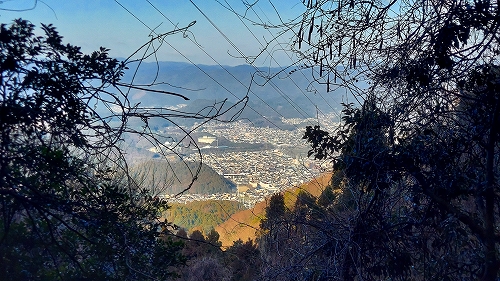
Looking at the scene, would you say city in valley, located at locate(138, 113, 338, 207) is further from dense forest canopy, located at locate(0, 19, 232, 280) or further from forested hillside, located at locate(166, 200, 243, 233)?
dense forest canopy, located at locate(0, 19, 232, 280)

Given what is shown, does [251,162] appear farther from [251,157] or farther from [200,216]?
[200,216]

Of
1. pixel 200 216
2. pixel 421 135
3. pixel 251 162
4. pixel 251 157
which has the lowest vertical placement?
pixel 421 135

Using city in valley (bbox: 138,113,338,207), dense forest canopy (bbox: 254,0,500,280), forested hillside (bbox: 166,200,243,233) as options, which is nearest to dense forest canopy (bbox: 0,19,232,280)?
dense forest canopy (bbox: 254,0,500,280)

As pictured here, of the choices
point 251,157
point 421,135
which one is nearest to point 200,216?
point 251,157

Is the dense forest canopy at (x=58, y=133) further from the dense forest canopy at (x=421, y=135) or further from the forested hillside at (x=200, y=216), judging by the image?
the forested hillside at (x=200, y=216)

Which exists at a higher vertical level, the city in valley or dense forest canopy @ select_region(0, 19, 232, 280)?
the city in valley

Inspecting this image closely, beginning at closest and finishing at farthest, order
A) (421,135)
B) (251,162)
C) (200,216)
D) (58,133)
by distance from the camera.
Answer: (58,133) → (421,135) → (251,162) → (200,216)

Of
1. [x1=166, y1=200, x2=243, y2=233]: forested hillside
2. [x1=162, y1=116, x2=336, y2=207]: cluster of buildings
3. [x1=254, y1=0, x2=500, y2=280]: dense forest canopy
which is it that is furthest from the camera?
[x1=166, y1=200, x2=243, y2=233]: forested hillside

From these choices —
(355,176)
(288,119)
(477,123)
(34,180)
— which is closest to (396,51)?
(477,123)

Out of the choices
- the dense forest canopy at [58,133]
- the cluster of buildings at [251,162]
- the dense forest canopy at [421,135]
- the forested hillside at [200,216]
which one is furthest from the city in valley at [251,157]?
the dense forest canopy at [58,133]

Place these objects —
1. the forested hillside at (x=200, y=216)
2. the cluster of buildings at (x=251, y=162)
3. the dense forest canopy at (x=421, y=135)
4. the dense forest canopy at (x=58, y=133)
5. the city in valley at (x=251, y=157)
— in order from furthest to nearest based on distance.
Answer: the forested hillside at (x=200, y=216), the cluster of buildings at (x=251, y=162), the city in valley at (x=251, y=157), the dense forest canopy at (x=421, y=135), the dense forest canopy at (x=58, y=133)

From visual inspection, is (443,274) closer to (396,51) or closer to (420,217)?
(420,217)
